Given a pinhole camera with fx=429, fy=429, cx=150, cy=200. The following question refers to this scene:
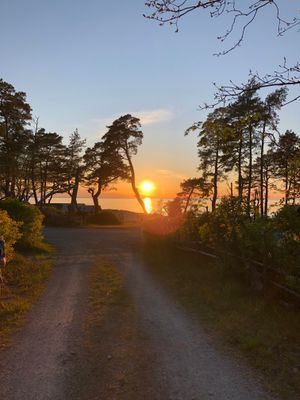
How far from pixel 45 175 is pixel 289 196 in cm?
5088

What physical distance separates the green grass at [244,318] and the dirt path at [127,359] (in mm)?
370

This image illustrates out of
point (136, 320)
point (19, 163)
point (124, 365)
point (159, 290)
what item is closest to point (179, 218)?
point (159, 290)

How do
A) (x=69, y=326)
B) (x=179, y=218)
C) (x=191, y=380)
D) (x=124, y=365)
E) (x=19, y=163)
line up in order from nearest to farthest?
(x=191, y=380) < (x=124, y=365) < (x=69, y=326) < (x=179, y=218) < (x=19, y=163)

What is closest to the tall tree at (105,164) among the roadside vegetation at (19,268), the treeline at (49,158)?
the treeline at (49,158)

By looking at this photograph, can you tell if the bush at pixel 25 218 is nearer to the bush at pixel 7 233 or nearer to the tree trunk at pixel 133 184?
the bush at pixel 7 233

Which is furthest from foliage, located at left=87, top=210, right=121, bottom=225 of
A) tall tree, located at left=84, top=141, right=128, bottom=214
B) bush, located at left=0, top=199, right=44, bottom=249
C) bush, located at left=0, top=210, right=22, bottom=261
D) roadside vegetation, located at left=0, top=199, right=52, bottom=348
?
bush, located at left=0, top=210, right=22, bottom=261

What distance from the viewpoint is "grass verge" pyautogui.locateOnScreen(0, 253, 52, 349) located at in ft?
29.0

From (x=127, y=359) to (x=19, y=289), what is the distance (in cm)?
685

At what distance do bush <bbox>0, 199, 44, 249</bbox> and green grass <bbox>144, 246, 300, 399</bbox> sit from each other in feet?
34.1

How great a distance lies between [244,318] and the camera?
896 cm

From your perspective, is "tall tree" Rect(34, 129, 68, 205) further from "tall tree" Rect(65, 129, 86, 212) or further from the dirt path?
the dirt path

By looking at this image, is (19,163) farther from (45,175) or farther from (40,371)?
(40,371)

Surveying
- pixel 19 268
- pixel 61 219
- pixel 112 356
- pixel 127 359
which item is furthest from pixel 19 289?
pixel 61 219

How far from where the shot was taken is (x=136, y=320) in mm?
9219
